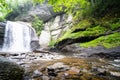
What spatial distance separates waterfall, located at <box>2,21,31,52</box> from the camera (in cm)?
1961

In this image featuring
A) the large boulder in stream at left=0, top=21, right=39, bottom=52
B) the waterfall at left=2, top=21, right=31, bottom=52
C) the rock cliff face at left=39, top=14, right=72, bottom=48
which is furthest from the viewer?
the rock cliff face at left=39, top=14, right=72, bottom=48

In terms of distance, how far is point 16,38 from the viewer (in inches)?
803

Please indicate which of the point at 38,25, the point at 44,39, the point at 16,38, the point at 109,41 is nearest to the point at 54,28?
the point at 44,39

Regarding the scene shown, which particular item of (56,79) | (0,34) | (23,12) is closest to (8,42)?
(0,34)

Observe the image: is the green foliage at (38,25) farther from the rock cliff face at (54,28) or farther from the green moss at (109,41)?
the green moss at (109,41)

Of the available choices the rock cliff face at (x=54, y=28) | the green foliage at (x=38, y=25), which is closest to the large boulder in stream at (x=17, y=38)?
the rock cliff face at (x=54, y=28)

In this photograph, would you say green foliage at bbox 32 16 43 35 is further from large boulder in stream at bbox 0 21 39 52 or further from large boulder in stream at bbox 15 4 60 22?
large boulder in stream at bbox 0 21 39 52

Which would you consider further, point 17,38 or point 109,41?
point 17,38

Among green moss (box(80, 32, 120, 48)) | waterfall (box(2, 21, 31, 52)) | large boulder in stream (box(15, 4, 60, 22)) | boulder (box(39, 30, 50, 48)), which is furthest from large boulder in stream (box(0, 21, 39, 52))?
green moss (box(80, 32, 120, 48))

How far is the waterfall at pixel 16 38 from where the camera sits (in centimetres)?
1961

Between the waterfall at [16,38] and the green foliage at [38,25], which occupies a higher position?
the green foliage at [38,25]

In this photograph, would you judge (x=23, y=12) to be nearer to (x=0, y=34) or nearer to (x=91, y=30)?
(x=0, y=34)

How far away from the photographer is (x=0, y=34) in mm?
19391

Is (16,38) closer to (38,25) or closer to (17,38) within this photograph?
(17,38)
